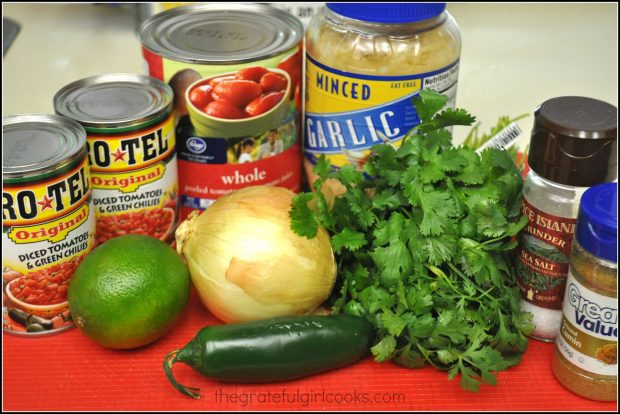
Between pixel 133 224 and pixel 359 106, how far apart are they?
40 centimetres

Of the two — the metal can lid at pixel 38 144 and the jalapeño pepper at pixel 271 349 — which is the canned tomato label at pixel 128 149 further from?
the jalapeño pepper at pixel 271 349

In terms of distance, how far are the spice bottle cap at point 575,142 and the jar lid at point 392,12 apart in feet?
0.85

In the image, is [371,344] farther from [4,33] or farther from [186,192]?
[4,33]

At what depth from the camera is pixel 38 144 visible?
1176mm

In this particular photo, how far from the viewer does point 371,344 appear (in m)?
1.16

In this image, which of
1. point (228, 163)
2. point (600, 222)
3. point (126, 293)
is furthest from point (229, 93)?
point (600, 222)

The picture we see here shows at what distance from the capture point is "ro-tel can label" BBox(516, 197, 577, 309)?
1.12m

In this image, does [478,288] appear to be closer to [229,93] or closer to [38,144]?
[229,93]

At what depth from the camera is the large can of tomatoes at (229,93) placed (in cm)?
128

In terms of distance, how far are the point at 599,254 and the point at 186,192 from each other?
69cm

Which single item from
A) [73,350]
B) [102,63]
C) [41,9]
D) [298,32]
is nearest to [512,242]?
[298,32]

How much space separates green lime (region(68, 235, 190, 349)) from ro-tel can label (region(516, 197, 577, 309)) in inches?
19.3

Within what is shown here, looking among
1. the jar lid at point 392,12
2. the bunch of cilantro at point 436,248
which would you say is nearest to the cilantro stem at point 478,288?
the bunch of cilantro at point 436,248

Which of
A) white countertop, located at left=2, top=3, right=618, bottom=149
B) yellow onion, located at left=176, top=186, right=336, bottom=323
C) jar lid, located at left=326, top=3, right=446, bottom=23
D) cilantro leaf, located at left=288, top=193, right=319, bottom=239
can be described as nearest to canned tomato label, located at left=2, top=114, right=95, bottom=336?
yellow onion, located at left=176, top=186, right=336, bottom=323
